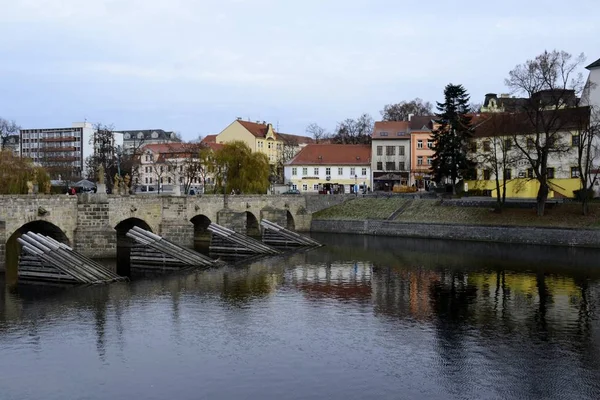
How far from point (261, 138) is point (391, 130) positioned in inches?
1657

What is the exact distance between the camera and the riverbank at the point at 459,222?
4791 cm

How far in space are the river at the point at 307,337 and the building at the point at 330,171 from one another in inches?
1915

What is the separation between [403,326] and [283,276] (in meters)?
12.2

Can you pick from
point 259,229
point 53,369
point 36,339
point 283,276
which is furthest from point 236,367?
point 259,229

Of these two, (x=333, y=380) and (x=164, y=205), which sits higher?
(x=164, y=205)

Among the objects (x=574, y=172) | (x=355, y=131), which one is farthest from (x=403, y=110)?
(x=574, y=172)

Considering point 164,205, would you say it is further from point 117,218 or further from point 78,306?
point 78,306

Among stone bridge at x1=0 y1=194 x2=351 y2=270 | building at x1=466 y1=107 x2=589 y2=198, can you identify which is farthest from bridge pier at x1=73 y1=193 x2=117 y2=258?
building at x1=466 y1=107 x2=589 y2=198

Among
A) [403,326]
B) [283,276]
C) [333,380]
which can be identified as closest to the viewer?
[333,380]

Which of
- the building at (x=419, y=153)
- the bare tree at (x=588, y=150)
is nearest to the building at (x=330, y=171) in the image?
the building at (x=419, y=153)

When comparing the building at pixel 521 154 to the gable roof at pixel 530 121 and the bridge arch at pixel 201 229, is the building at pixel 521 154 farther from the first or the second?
the bridge arch at pixel 201 229

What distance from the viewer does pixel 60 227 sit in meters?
36.4

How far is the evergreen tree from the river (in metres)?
27.5

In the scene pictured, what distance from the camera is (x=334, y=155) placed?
8456cm
